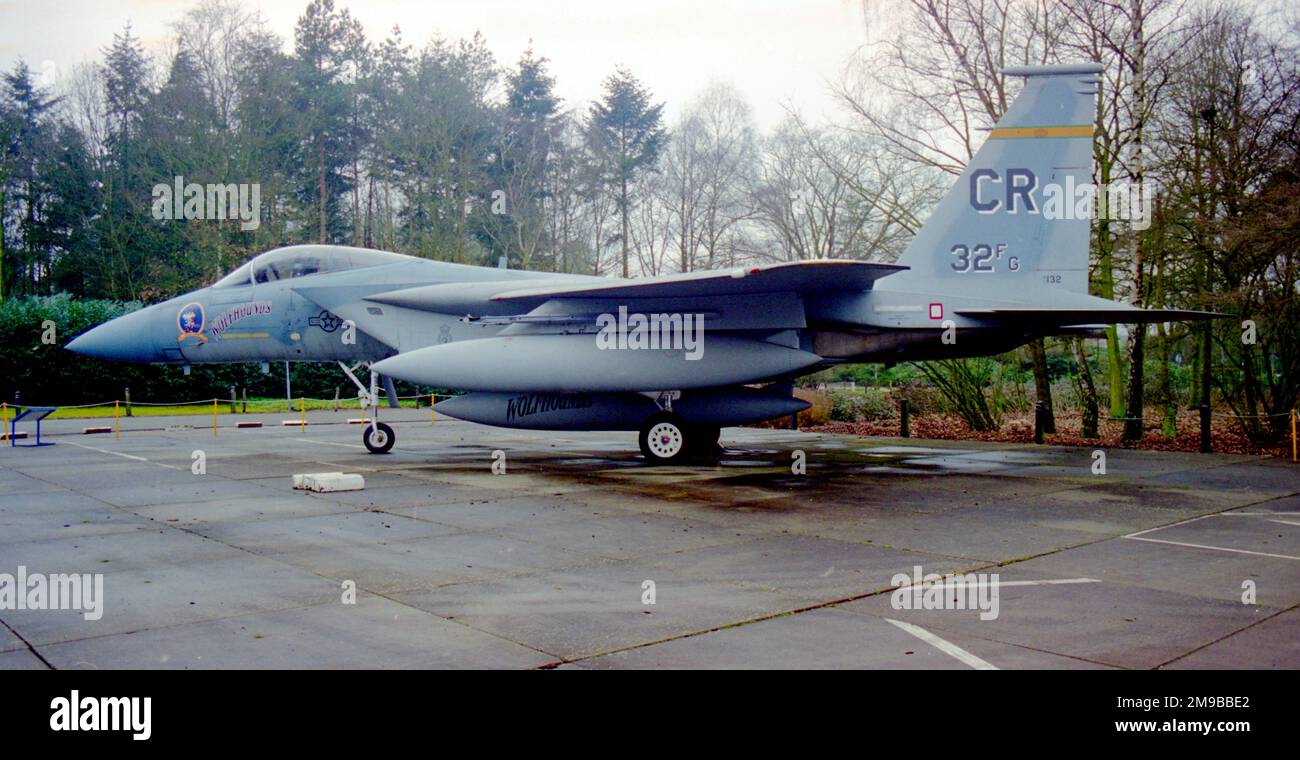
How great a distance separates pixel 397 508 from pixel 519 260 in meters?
25.7

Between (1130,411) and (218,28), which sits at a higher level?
(218,28)

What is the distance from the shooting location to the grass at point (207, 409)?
23594mm

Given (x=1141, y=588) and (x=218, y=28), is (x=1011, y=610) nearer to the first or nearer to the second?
(x=1141, y=588)

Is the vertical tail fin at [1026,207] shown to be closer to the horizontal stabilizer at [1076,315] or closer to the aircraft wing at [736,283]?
the horizontal stabilizer at [1076,315]

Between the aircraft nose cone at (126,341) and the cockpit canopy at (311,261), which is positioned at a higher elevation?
the cockpit canopy at (311,261)

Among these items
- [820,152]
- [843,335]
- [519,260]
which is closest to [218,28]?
[519,260]

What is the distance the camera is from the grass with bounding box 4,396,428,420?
929 inches

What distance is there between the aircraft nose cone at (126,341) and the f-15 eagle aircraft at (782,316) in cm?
435

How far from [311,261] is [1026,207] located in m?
10.8

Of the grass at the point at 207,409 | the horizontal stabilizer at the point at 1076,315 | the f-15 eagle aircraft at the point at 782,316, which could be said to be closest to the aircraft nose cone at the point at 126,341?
the f-15 eagle aircraft at the point at 782,316

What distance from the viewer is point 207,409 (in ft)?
85.4

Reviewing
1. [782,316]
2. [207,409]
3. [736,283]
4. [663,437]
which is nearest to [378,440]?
[663,437]

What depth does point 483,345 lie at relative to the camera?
11.8 meters

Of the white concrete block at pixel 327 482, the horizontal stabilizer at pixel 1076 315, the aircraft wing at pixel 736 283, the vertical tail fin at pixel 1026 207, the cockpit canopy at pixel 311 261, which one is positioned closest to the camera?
the white concrete block at pixel 327 482
